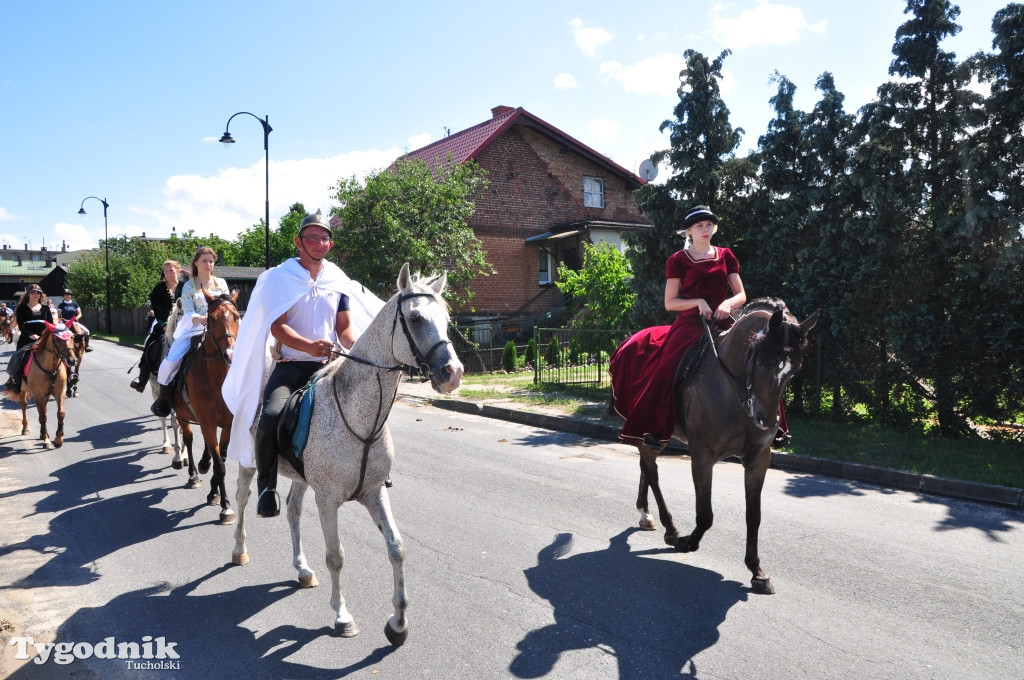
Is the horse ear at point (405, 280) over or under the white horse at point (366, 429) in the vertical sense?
over

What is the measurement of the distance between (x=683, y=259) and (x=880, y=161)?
22.3 feet

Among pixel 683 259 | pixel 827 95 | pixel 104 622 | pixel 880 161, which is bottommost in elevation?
pixel 104 622

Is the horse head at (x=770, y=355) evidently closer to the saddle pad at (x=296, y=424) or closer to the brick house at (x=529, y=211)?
the saddle pad at (x=296, y=424)

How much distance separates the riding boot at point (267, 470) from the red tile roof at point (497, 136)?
24.1 meters

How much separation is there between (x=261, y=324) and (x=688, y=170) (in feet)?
36.1

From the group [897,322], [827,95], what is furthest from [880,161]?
[897,322]

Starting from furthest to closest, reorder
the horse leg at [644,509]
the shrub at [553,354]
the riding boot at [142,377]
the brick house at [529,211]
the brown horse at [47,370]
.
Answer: the brick house at [529,211] < the shrub at [553,354] < the brown horse at [47,370] < the riding boot at [142,377] < the horse leg at [644,509]

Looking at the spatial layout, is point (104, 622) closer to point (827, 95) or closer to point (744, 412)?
point (744, 412)

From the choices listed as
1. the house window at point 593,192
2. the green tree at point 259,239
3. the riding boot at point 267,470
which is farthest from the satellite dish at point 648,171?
the green tree at point 259,239

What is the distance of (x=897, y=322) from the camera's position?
10.2m

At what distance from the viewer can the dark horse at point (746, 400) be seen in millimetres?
4789

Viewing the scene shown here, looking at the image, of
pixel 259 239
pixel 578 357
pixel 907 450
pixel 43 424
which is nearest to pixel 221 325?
pixel 43 424

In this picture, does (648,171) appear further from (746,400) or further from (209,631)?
(209,631)

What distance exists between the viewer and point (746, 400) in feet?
16.8
